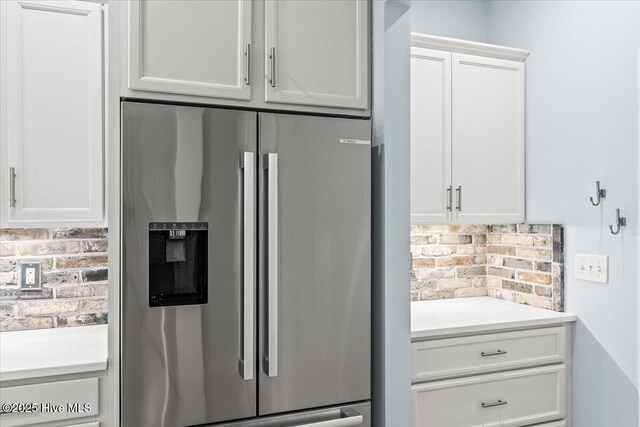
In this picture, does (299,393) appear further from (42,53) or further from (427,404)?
(42,53)

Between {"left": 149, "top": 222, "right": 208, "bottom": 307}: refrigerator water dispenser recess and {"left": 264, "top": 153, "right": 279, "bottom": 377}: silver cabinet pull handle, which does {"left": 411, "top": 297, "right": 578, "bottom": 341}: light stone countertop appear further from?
{"left": 149, "top": 222, "right": 208, "bottom": 307}: refrigerator water dispenser recess

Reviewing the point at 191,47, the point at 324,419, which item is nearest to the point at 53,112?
the point at 191,47

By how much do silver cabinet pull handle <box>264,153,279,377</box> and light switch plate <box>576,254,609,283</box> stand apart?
168 cm

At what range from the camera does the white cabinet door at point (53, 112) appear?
196cm

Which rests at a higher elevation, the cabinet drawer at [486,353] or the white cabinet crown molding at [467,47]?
the white cabinet crown molding at [467,47]

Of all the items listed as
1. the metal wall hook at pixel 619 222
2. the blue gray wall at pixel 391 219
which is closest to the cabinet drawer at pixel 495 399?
the blue gray wall at pixel 391 219

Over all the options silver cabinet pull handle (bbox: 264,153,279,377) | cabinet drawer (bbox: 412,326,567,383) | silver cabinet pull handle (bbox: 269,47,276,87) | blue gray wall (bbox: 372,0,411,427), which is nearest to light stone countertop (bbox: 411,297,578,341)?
cabinet drawer (bbox: 412,326,567,383)

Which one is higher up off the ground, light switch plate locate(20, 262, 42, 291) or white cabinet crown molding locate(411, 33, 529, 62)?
white cabinet crown molding locate(411, 33, 529, 62)

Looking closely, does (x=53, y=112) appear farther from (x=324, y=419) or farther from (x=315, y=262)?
(x=324, y=419)

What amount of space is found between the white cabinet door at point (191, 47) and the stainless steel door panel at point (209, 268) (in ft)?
0.32

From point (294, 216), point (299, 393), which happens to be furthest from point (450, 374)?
point (294, 216)

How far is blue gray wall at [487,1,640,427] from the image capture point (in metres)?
2.43

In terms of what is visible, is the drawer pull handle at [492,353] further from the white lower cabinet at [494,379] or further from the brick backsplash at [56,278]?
the brick backsplash at [56,278]

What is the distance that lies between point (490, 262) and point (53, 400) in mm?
2482
